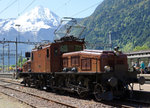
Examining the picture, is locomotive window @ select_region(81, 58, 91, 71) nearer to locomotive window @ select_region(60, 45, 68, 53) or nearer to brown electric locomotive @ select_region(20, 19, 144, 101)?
brown electric locomotive @ select_region(20, 19, 144, 101)

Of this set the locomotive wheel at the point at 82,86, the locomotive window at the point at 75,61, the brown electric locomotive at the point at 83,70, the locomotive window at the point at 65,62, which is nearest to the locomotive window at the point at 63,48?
the brown electric locomotive at the point at 83,70

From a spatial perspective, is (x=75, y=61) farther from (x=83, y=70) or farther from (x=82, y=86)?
A: (x=82, y=86)

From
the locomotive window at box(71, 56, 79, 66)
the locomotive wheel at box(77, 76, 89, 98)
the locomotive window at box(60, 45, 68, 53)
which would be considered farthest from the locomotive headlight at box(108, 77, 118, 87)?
the locomotive window at box(60, 45, 68, 53)

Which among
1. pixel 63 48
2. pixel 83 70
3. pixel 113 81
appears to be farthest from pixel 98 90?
pixel 63 48

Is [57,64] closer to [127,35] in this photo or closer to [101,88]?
[101,88]

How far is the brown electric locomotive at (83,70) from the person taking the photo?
1038cm

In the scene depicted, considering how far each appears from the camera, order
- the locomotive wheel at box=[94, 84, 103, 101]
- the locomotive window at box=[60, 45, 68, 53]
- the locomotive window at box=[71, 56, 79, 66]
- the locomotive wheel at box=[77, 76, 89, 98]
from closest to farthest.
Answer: the locomotive wheel at box=[94, 84, 103, 101] < the locomotive wheel at box=[77, 76, 89, 98] < the locomotive window at box=[71, 56, 79, 66] < the locomotive window at box=[60, 45, 68, 53]

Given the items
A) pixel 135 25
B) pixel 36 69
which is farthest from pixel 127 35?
pixel 36 69

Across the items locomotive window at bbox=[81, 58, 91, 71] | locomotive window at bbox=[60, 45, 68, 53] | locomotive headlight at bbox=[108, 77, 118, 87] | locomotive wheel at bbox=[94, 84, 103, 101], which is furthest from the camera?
locomotive window at bbox=[60, 45, 68, 53]

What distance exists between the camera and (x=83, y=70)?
11727 millimetres

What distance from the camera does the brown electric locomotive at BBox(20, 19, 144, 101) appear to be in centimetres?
1038

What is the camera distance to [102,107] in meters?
9.20

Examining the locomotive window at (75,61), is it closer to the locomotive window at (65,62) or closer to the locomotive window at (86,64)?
the locomotive window at (86,64)

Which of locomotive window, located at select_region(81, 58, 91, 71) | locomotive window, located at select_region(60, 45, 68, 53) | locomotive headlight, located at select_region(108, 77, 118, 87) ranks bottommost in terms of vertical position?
locomotive headlight, located at select_region(108, 77, 118, 87)
